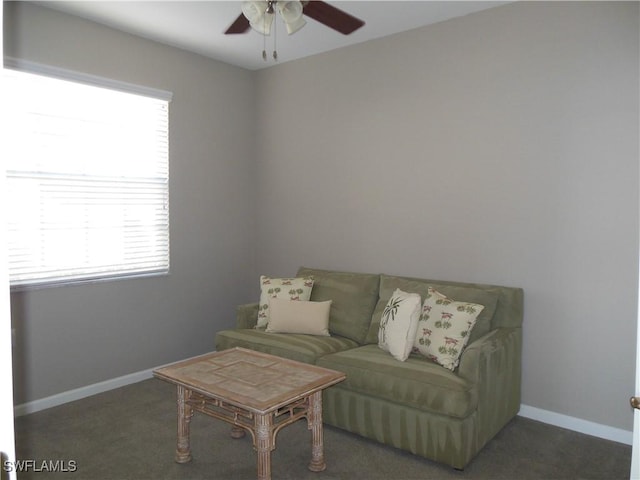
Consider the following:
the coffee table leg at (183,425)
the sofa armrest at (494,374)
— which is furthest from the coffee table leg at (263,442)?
the sofa armrest at (494,374)

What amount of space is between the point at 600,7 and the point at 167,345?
403 centimetres

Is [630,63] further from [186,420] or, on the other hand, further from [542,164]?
[186,420]

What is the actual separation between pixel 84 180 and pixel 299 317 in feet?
6.19

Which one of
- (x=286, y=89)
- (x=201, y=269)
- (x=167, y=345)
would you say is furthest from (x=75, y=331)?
(x=286, y=89)

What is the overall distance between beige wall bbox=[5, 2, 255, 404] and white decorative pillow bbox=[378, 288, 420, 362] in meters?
2.05

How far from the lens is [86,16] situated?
3543mm

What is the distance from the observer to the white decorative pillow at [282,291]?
3.84 m

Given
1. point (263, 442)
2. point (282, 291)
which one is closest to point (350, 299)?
point (282, 291)

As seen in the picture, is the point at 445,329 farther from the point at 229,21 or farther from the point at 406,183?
the point at 229,21

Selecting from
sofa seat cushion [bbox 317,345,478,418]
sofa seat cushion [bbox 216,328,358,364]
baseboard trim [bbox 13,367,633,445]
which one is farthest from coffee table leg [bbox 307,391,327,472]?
baseboard trim [bbox 13,367,633,445]

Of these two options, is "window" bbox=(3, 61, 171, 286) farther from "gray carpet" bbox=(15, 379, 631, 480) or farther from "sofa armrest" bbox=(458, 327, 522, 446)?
"sofa armrest" bbox=(458, 327, 522, 446)

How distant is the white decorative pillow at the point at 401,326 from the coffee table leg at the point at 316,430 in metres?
0.65

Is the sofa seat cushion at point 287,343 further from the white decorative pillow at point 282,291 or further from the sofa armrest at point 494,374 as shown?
the sofa armrest at point 494,374

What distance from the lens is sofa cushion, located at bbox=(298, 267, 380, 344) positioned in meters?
3.66
